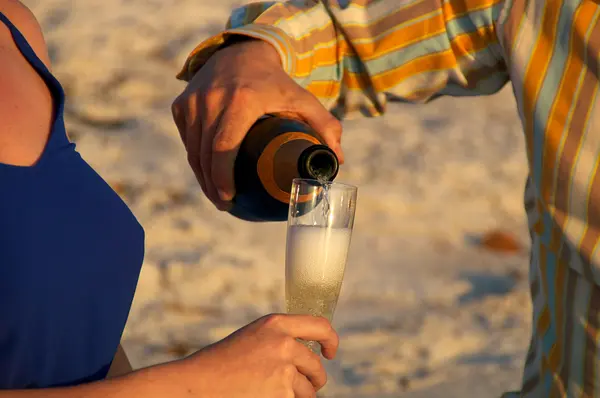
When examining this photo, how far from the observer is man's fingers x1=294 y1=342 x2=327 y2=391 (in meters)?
0.88

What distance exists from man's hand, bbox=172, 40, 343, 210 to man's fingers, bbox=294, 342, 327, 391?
0.26m

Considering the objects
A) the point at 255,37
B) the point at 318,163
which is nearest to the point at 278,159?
the point at 318,163

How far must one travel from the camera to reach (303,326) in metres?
0.88

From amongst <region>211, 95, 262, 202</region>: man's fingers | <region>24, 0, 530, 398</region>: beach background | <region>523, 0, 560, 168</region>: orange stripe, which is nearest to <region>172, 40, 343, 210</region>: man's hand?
<region>211, 95, 262, 202</region>: man's fingers

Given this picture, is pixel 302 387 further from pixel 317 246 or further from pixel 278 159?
pixel 278 159

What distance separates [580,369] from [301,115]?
1.76 ft

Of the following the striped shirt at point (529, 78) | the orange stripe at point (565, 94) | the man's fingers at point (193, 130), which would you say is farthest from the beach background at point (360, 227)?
the man's fingers at point (193, 130)

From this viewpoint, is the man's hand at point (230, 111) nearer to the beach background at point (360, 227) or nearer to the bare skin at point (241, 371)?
the bare skin at point (241, 371)

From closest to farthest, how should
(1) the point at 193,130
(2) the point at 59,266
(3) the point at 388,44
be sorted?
(2) the point at 59,266 → (1) the point at 193,130 → (3) the point at 388,44

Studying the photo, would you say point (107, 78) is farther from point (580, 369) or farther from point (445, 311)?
point (580, 369)

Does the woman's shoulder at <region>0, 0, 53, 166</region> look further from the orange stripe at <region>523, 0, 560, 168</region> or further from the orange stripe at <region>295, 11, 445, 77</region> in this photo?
the orange stripe at <region>523, 0, 560, 168</region>

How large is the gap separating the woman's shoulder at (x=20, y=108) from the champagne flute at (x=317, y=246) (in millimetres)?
355

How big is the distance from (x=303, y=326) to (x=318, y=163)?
25 centimetres

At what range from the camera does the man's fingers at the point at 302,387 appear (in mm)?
890
